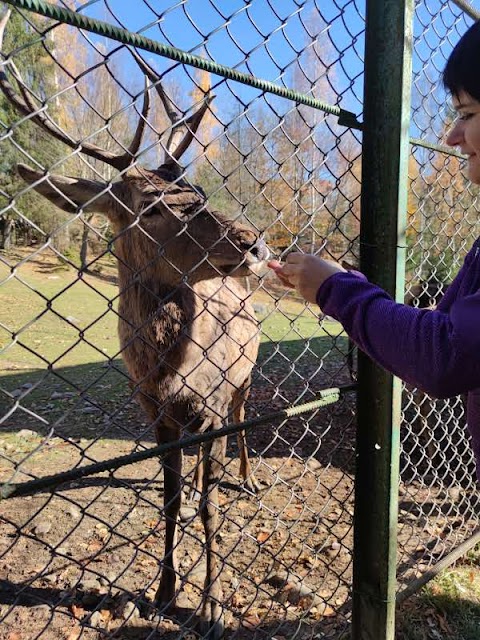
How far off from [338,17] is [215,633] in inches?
129

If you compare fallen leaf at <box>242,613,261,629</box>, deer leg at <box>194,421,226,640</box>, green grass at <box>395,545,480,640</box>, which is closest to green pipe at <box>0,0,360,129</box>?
deer leg at <box>194,421,226,640</box>

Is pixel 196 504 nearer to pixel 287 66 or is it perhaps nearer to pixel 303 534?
pixel 303 534

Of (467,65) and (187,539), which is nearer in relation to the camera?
(467,65)

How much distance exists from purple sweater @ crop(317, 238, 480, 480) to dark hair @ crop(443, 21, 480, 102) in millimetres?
450

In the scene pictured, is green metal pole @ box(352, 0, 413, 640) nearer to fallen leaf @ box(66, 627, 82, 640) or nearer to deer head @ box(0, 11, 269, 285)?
deer head @ box(0, 11, 269, 285)

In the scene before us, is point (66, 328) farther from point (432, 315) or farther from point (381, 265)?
point (432, 315)

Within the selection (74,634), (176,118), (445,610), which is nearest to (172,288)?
(176,118)

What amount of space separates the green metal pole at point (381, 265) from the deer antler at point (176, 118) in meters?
0.70

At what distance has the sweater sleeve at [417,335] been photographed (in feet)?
3.99

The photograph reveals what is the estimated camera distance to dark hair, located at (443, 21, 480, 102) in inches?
52.7

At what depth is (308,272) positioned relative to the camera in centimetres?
157

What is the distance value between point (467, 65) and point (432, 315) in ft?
2.28

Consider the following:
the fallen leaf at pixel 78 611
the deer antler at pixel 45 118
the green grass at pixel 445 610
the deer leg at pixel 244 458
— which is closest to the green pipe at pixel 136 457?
the deer antler at pixel 45 118

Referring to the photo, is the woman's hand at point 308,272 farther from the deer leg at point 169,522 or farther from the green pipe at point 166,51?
the deer leg at point 169,522
